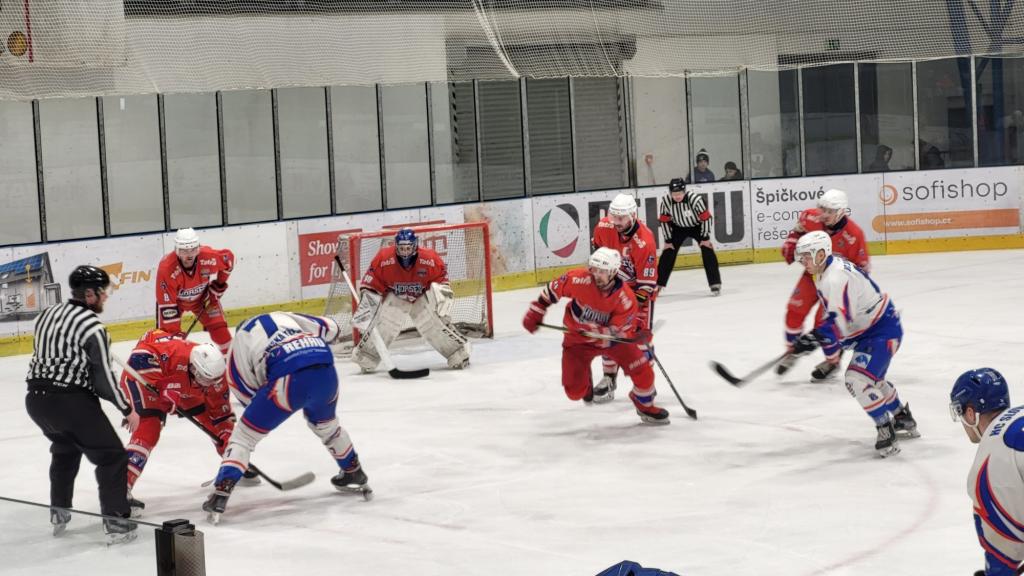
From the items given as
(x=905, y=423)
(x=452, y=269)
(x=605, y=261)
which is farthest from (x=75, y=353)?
(x=452, y=269)

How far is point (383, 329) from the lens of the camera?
10180 mm

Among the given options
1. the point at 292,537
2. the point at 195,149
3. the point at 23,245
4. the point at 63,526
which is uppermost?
the point at 195,149

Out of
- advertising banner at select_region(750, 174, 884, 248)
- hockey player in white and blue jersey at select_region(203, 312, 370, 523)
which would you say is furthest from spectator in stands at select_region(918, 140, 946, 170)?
hockey player in white and blue jersey at select_region(203, 312, 370, 523)

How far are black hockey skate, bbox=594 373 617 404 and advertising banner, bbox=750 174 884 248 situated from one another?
752 centimetres

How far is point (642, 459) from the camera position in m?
7.23

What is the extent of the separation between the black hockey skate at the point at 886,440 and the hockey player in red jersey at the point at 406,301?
3.72 meters

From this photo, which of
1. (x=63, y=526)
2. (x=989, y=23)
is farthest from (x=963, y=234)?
(x=63, y=526)

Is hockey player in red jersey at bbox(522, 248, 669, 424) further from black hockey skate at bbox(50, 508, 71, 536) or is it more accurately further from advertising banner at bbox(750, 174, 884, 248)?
advertising banner at bbox(750, 174, 884, 248)

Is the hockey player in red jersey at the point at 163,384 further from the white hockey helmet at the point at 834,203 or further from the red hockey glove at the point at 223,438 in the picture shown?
the white hockey helmet at the point at 834,203

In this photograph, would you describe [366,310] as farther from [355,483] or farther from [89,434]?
[89,434]

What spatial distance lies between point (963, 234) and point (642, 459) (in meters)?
9.96

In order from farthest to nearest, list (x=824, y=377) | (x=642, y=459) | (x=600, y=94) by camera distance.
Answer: (x=600, y=94) → (x=824, y=377) → (x=642, y=459)

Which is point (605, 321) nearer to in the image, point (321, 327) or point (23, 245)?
point (321, 327)

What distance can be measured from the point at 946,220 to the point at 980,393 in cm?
1324
